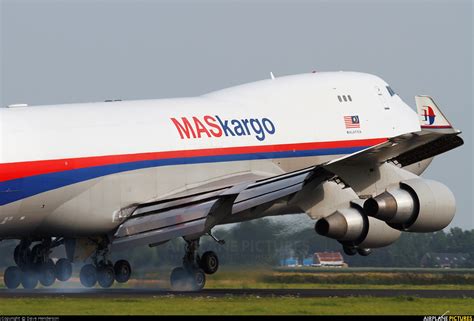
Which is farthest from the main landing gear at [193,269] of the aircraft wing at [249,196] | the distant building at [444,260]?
the distant building at [444,260]

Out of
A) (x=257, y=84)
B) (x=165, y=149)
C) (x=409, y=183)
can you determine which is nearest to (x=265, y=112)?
(x=257, y=84)

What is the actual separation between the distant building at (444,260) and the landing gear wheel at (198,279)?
14462 millimetres

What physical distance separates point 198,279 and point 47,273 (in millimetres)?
5138

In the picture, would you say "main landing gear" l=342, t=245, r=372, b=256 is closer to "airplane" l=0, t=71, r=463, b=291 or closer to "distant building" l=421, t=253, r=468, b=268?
"airplane" l=0, t=71, r=463, b=291

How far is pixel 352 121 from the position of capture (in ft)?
157

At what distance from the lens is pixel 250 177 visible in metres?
45.1

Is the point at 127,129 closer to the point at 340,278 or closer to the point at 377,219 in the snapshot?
the point at 377,219

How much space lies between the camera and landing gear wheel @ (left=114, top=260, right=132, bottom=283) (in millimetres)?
44344

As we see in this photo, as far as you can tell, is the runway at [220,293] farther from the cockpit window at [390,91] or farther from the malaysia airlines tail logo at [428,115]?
the cockpit window at [390,91]

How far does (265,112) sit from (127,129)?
635 cm

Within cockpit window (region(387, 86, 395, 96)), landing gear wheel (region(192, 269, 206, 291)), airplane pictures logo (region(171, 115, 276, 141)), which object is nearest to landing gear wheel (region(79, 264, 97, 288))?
landing gear wheel (region(192, 269, 206, 291))

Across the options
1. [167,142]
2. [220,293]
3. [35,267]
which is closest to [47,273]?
[35,267]

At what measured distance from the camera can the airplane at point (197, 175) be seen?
129 ft

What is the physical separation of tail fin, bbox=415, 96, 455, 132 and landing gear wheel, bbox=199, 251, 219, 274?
821cm
